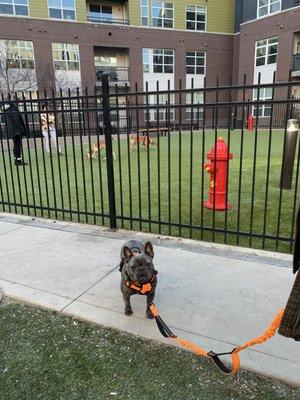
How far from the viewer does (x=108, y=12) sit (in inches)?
1356

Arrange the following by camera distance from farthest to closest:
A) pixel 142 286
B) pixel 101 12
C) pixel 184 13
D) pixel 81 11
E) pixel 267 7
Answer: pixel 184 13
pixel 101 12
pixel 81 11
pixel 267 7
pixel 142 286

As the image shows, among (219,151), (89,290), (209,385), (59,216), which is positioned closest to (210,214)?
(219,151)

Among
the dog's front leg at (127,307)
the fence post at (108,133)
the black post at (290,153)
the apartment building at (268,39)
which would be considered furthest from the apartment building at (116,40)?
the dog's front leg at (127,307)

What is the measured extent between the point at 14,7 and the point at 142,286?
3349 cm

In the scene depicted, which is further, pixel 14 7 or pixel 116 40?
pixel 116 40

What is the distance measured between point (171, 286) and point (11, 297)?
1542mm

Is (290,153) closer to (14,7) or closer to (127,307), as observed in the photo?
(127,307)

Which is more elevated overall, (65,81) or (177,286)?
(65,81)

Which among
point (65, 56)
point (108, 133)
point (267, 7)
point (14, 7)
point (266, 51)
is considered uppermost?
point (267, 7)

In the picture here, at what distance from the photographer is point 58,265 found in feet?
13.0

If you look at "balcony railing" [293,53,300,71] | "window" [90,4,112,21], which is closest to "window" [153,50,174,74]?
"window" [90,4,112,21]

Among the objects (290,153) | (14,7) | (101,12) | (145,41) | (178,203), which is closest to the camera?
(178,203)

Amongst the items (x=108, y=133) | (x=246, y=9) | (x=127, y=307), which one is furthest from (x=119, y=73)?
(x=127, y=307)

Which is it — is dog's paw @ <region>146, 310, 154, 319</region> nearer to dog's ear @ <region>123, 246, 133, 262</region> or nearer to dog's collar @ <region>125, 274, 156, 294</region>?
dog's collar @ <region>125, 274, 156, 294</region>
